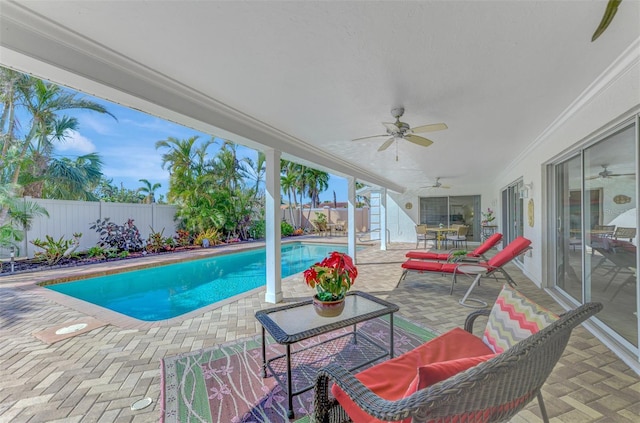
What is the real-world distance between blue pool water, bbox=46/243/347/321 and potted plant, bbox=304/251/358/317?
354 centimetres

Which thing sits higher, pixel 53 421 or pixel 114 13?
pixel 114 13

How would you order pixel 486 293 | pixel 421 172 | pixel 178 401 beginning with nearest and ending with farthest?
pixel 178 401, pixel 486 293, pixel 421 172

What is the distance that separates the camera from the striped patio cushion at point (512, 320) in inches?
67.8

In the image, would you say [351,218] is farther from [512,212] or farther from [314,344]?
[314,344]

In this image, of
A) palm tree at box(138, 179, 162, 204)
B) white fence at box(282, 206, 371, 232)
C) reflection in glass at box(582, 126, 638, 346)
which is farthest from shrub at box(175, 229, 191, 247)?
reflection in glass at box(582, 126, 638, 346)

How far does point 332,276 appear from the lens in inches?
93.6

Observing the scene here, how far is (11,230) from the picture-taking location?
701 cm

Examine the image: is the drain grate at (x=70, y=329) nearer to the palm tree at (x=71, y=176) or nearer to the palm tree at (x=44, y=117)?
the palm tree at (x=44, y=117)

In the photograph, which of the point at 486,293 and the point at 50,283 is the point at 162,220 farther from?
the point at 486,293

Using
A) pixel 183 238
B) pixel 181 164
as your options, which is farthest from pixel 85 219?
pixel 181 164

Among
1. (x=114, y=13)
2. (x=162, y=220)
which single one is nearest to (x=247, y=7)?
(x=114, y=13)

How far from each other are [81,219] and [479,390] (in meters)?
11.7

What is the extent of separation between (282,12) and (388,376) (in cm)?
242

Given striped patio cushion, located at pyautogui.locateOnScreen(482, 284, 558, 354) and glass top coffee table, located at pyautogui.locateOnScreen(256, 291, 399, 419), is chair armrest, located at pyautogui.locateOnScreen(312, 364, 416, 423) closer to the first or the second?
glass top coffee table, located at pyautogui.locateOnScreen(256, 291, 399, 419)
